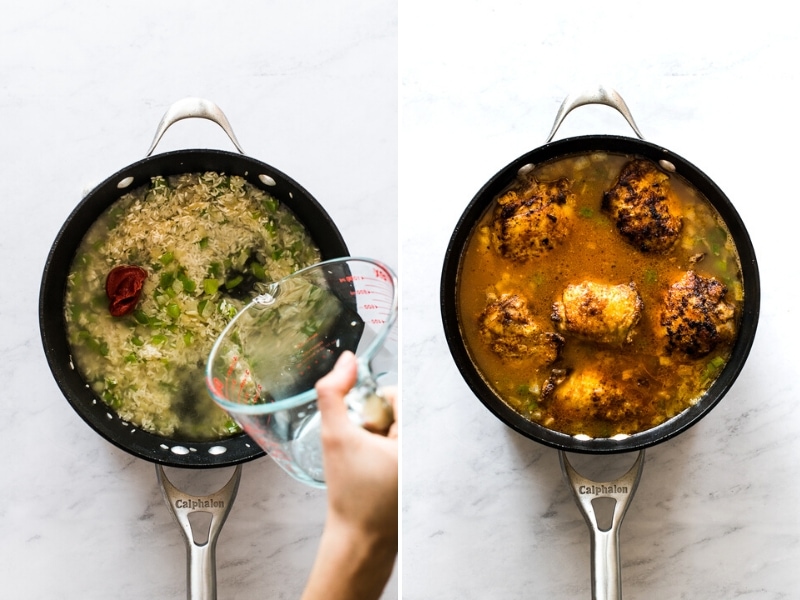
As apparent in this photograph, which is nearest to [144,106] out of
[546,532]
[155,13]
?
[155,13]

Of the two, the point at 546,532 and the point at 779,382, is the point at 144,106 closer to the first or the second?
the point at 546,532

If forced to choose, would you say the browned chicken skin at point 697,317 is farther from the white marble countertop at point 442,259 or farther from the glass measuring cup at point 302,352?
the glass measuring cup at point 302,352

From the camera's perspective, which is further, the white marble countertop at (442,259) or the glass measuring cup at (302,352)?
the white marble countertop at (442,259)

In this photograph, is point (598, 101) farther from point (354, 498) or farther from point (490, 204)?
point (354, 498)

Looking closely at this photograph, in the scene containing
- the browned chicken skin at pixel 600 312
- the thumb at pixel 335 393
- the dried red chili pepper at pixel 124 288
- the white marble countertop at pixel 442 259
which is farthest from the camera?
the white marble countertop at pixel 442 259

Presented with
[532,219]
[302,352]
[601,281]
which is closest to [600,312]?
[601,281]

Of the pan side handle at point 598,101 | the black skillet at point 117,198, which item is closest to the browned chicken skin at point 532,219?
the pan side handle at point 598,101

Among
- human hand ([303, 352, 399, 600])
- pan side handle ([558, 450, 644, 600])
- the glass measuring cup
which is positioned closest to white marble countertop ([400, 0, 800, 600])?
pan side handle ([558, 450, 644, 600])
